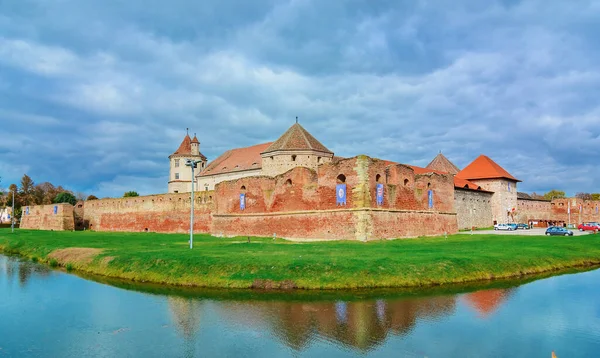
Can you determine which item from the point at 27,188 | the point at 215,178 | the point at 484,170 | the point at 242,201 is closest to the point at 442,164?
the point at 484,170

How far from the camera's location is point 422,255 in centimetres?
1978

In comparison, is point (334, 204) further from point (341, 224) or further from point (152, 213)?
point (152, 213)

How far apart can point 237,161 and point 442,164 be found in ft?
90.0

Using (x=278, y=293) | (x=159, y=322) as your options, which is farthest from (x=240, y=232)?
(x=159, y=322)

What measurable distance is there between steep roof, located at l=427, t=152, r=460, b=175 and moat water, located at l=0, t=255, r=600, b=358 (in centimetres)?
4653

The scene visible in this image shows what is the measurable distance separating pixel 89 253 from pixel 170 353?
52.3 feet

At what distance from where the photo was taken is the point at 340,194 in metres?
28.3

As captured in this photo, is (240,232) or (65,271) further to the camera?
(240,232)

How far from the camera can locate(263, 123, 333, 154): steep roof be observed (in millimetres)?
43156

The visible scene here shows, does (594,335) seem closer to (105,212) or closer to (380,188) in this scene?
(380,188)

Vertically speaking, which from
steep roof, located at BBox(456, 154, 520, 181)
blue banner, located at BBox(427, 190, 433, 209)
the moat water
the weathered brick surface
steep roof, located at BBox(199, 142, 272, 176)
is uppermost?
steep roof, located at BBox(199, 142, 272, 176)

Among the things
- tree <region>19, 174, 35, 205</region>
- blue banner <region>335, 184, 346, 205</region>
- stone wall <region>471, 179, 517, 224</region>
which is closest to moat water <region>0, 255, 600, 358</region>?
blue banner <region>335, 184, 346, 205</region>

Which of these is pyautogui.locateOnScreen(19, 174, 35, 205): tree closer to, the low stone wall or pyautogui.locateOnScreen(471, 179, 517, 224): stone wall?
the low stone wall

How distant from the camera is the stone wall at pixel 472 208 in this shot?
144 ft
